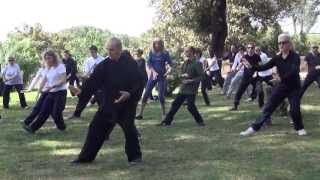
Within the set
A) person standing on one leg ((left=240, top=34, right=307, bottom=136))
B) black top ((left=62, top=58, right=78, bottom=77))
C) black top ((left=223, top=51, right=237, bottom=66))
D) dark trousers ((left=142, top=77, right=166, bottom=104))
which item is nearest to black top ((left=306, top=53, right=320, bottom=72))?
black top ((left=223, top=51, right=237, bottom=66))

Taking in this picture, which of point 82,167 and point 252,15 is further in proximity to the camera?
point 252,15

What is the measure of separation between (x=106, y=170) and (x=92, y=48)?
7487 mm

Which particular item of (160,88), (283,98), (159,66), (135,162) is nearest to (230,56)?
(160,88)

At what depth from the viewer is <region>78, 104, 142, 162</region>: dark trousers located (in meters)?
9.12

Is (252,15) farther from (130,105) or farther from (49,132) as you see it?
(130,105)

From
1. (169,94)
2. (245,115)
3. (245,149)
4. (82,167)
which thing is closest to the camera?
(82,167)

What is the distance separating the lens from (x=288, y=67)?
1120 cm

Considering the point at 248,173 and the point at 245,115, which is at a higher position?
the point at 248,173

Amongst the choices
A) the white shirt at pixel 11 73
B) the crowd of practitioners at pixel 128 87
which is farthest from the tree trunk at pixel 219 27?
the white shirt at pixel 11 73

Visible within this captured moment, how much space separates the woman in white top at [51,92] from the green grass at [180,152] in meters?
0.37

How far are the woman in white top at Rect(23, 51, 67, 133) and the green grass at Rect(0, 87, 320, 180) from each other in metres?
0.37

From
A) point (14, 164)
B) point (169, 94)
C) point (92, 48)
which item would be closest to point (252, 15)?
point (169, 94)

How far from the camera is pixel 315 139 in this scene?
11.4 metres

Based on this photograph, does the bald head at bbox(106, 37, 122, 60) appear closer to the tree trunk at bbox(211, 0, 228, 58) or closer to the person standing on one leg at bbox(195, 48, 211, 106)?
the person standing on one leg at bbox(195, 48, 211, 106)
